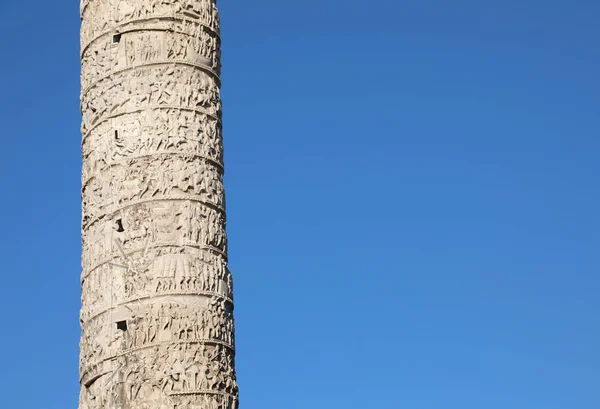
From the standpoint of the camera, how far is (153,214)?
437 inches

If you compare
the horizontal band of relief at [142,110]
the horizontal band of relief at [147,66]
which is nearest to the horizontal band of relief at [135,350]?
the horizontal band of relief at [142,110]

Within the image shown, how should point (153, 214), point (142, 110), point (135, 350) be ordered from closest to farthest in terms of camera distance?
point (135, 350) < point (153, 214) < point (142, 110)

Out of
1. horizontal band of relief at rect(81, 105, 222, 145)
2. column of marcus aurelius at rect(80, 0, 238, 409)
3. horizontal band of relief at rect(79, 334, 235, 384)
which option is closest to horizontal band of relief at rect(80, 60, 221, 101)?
column of marcus aurelius at rect(80, 0, 238, 409)

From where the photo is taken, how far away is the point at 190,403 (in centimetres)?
1067

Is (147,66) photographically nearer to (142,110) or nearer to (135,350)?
(142,110)

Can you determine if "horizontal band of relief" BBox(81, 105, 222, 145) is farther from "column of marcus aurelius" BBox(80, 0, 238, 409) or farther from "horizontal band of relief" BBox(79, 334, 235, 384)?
"horizontal band of relief" BBox(79, 334, 235, 384)

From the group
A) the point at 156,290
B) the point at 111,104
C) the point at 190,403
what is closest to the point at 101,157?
the point at 111,104

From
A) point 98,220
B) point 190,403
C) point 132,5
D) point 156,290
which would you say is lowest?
point 190,403

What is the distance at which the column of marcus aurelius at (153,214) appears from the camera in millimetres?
10758

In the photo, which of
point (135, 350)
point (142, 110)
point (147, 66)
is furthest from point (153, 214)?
point (147, 66)

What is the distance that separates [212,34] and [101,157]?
163cm

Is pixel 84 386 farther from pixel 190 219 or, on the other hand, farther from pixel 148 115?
pixel 148 115

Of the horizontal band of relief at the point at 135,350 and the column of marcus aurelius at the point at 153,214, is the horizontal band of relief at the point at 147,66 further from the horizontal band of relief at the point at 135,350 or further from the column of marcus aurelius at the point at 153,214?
the horizontal band of relief at the point at 135,350

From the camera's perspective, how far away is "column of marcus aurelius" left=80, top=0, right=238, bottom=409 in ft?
35.3
